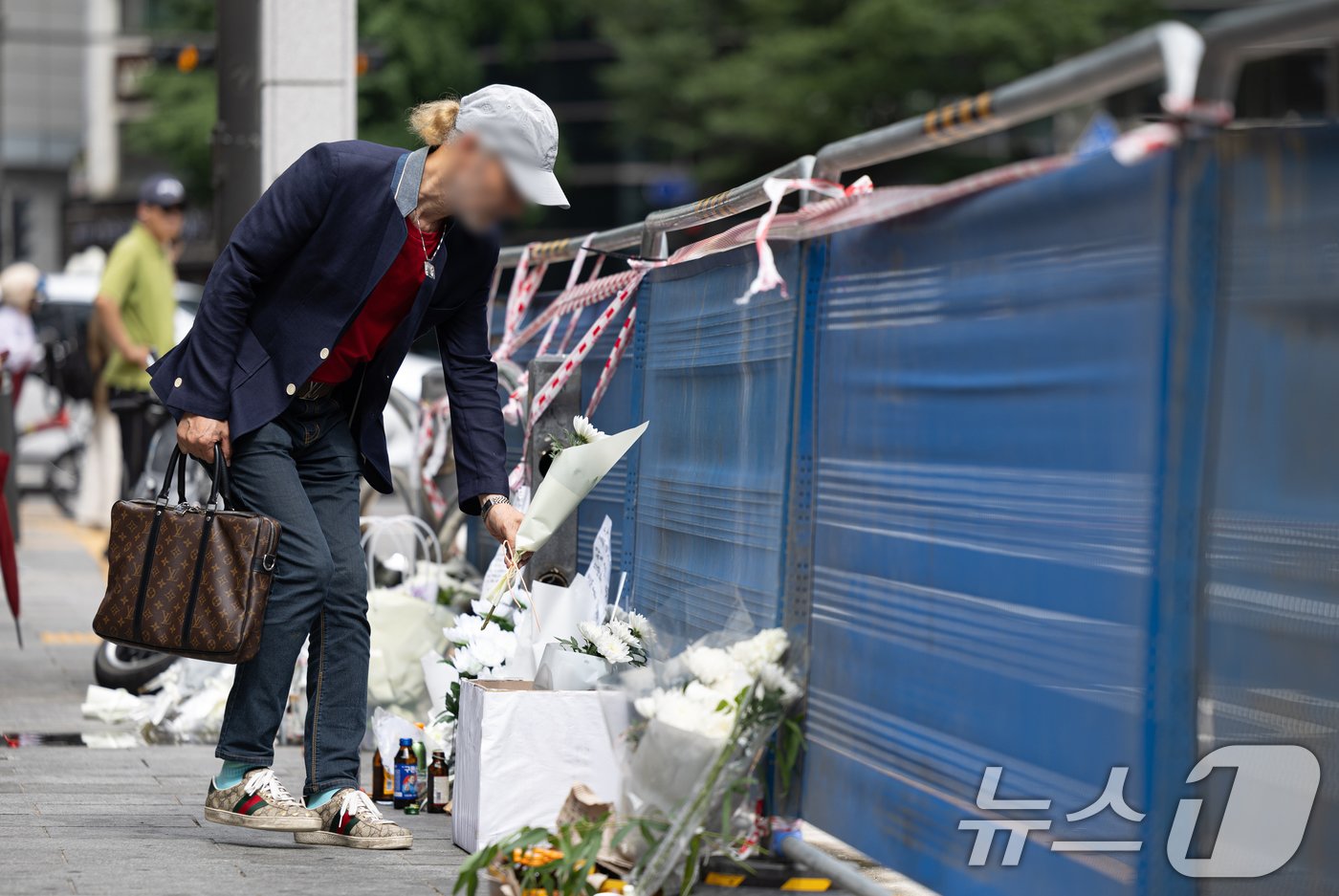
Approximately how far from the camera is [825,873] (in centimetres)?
366

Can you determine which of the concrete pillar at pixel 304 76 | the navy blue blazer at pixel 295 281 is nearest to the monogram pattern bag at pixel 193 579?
the navy blue blazer at pixel 295 281

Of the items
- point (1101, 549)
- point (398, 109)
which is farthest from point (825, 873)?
point (398, 109)

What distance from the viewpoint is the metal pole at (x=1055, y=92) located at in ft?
8.34

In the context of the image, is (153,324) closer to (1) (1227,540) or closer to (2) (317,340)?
(2) (317,340)

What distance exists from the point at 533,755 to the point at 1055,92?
213 cm

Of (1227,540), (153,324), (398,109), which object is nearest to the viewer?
(1227,540)

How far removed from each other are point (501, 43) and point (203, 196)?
5918 mm

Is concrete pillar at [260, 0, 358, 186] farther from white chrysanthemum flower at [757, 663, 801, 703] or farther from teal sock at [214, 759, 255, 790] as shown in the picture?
white chrysanthemum flower at [757, 663, 801, 703]

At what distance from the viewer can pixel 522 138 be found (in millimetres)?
4324

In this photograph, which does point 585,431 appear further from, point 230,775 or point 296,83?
point 296,83

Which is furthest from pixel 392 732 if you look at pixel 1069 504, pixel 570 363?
pixel 1069 504

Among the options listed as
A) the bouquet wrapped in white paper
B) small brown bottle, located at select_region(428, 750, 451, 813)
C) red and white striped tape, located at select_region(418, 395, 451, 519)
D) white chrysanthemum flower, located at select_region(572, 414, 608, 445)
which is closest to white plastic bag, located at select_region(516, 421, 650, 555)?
the bouquet wrapped in white paper

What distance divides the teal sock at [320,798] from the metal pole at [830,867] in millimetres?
1309

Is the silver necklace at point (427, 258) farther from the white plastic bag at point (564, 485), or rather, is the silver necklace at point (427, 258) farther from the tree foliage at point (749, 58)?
the tree foliage at point (749, 58)
